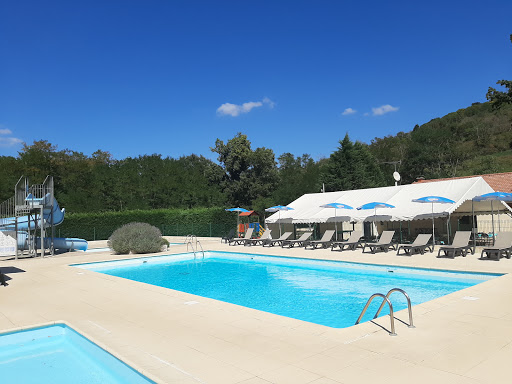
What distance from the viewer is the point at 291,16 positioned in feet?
76.8

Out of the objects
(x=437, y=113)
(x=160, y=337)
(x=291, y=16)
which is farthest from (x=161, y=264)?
(x=437, y=113)

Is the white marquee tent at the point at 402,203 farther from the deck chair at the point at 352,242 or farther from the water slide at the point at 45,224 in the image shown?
the water slide at the point at 45,224

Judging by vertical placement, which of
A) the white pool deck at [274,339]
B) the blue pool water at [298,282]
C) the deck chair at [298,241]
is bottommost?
the blue pool water at [298,282]

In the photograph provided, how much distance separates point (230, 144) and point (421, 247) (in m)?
28.8

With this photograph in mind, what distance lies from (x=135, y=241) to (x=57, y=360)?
550 inches

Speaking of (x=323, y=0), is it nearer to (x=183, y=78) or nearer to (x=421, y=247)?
(x=183, y=78)

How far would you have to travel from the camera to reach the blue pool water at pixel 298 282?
878 centimetres

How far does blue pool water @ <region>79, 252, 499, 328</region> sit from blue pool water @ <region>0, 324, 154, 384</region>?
13.2 feet

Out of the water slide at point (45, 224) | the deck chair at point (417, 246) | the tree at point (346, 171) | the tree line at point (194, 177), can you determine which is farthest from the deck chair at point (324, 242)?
the tree at point (346, 171)

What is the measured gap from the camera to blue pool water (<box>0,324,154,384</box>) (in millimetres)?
4750

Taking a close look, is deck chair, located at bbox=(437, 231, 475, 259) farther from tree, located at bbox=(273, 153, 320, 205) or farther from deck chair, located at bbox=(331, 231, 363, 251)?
tree, located at bbox=(273, 153, 320, 205)

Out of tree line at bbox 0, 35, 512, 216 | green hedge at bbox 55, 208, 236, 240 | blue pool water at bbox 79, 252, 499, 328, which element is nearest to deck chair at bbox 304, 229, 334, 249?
blue pool water at bbox 79, 252, 499, 328

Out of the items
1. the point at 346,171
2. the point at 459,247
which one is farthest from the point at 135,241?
the point at 346,171

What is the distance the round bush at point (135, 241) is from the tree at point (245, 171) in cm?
2130
